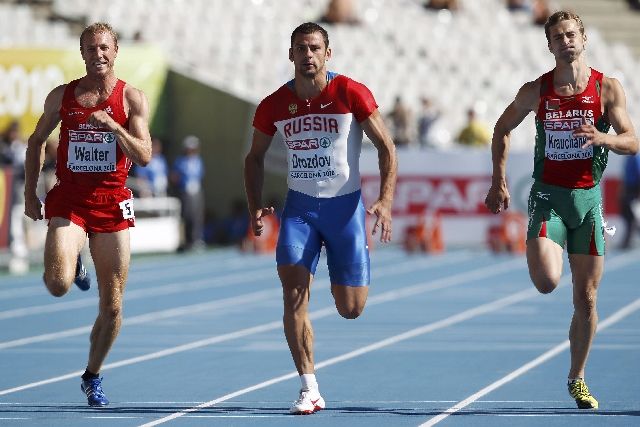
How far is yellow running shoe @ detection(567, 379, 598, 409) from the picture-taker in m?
9.06

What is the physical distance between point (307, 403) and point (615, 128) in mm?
2231

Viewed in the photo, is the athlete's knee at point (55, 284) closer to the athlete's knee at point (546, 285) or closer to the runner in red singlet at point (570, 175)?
the runner in red singlet at point (570, 175)

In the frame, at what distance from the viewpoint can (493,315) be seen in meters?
16.1

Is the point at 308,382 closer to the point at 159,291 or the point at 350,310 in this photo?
the point at 350,310

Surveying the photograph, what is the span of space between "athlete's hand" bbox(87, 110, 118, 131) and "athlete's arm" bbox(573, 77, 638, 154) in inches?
96.5

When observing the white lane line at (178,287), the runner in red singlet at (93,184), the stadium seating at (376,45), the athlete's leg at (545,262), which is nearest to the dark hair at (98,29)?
the runner in red singlet at (93,184)

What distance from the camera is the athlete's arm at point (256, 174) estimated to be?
363 inches

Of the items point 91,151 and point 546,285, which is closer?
point 546,285

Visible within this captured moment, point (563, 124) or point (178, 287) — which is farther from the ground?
point (563, 124)

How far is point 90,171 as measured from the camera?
30.7 ft

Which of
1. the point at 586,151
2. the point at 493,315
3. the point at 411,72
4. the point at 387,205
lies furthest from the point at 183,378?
the point at 411,72

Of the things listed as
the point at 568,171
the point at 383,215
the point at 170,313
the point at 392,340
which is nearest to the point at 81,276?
the point at 383,215

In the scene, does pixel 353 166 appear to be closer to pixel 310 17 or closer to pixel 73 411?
pixel 73 411

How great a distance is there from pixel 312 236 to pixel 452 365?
2831mm
